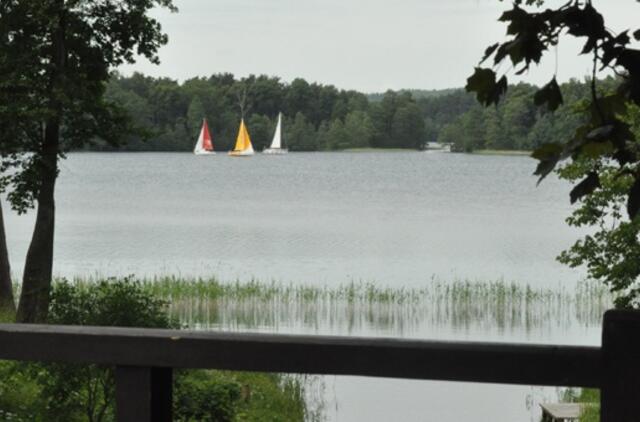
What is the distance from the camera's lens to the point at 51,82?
1577 cm

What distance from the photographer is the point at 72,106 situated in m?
15.5

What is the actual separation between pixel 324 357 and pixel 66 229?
48.6 m

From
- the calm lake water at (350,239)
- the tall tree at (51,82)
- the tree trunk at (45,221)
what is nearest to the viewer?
the tall tree at (51,82)

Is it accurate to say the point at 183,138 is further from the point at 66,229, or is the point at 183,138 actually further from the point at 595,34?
the point at 595,34

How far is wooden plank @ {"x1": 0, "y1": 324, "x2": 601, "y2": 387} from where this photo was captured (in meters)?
2.48

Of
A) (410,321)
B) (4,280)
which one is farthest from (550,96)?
(410,321)

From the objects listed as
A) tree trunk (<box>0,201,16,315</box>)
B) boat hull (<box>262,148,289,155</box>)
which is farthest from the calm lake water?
boat hull (<box>262,148,289,155</box>)

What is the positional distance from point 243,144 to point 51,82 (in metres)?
108

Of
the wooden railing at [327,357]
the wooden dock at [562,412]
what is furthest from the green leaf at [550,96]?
the wooden dock at [562,412]

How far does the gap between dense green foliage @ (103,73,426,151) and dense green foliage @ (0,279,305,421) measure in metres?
94.9

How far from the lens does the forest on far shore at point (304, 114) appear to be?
110m

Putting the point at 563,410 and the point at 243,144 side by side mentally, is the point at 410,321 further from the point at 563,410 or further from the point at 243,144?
the point at 243,144

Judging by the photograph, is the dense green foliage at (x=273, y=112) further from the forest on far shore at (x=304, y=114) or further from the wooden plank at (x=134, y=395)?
the wooden plank at (x=134, y=395)

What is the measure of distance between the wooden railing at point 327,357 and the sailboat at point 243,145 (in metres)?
115
